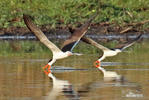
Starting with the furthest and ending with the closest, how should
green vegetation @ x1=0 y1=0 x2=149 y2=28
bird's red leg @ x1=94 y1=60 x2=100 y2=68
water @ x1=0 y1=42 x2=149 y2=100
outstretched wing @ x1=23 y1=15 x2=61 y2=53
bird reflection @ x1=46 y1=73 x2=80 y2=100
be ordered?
green vegetation @ x1=0 y1=0 x2=149 y2=28 < bird's red leg @ x1=94 y1=60 x2=100 y2=68 < outstretched wing @ x1=23 y1=15 x2=61 y2=53 < water @ x1=0 y1=42 x2=149 y2=100 < bird reflection @ x1=46 y1=73 x2=80 y2=100

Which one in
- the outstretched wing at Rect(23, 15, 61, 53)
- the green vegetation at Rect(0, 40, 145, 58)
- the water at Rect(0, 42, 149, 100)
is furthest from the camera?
the green vegetation at Rect(0, 40, 145, 58)

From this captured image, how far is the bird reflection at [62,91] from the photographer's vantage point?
39.8 ft

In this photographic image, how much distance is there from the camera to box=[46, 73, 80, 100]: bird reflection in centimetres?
1214

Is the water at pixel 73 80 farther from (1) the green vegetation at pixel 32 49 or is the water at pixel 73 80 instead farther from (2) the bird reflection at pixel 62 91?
(1) the green vegetation at pixel 32 49

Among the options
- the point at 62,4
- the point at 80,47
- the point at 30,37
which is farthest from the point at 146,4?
the point at 80,47

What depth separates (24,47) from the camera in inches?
936

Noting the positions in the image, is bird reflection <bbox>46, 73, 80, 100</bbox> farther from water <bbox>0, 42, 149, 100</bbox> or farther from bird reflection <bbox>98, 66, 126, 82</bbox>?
bird reflection <bbox>98, 66, 126, 82</bbox>

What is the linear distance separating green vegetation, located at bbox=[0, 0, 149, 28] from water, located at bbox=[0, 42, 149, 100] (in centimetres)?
930

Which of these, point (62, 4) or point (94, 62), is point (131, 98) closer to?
point (94, 62)

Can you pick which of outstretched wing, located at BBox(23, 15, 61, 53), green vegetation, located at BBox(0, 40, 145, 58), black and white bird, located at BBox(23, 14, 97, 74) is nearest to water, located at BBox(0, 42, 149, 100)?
black and white bird, located at BBox(23, 14, 97, 74)

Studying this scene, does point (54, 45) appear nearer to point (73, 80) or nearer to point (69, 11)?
point (73, 80)

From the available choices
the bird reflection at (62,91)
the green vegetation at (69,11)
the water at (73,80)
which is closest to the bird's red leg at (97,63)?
the water at (73,80)

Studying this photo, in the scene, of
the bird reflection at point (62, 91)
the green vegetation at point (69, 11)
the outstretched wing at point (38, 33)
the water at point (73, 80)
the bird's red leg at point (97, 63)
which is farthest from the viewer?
the green vegetation at point (69, 11)

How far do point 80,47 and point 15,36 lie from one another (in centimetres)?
A: 519
